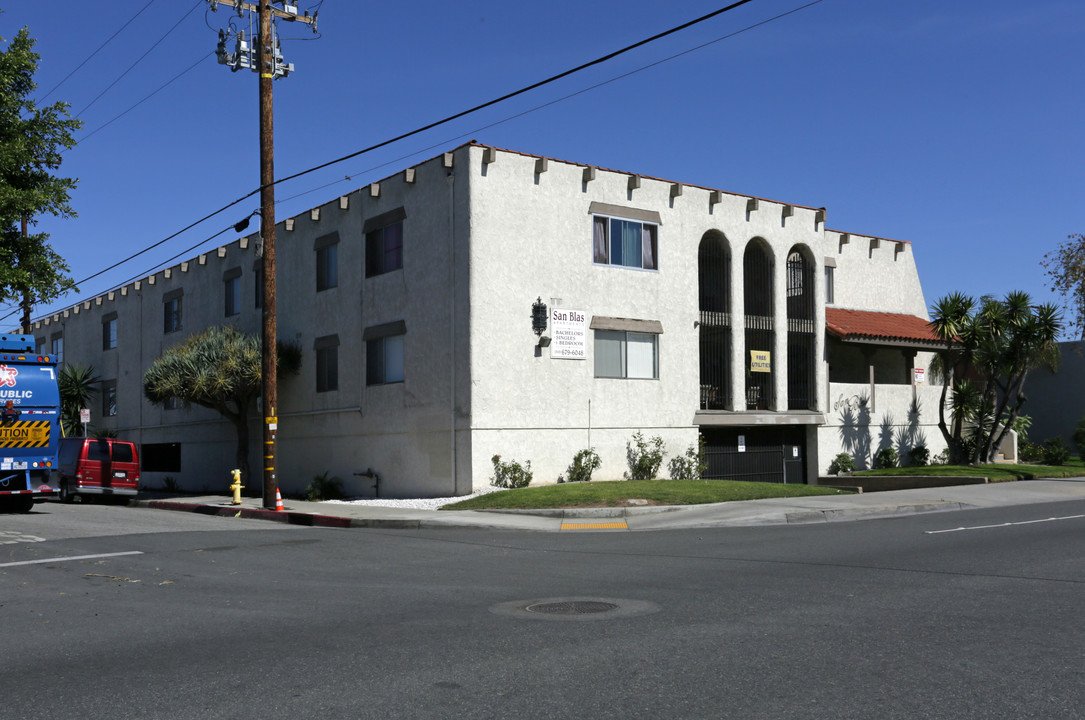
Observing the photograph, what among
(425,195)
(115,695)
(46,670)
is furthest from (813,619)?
(425,195)

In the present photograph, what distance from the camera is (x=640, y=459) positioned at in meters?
26.3

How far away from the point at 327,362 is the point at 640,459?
978 cm

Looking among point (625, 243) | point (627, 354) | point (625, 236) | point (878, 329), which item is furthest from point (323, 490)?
point (878, 329)

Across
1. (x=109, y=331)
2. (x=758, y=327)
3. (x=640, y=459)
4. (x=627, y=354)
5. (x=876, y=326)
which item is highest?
(x=109, y=331)

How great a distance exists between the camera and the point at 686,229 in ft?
91.5

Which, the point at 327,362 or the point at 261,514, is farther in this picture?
the point at 327,362

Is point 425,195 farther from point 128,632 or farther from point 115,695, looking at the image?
point 115,695

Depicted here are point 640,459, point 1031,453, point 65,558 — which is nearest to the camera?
point 65,558

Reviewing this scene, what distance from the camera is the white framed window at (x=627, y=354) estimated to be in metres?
25.9

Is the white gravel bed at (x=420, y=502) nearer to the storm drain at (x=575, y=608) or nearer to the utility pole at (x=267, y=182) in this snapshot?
the utility pole at (x=267, y=182)

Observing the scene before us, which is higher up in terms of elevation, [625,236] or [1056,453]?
[625,236]

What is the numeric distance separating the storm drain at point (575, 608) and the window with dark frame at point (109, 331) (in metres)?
38.2

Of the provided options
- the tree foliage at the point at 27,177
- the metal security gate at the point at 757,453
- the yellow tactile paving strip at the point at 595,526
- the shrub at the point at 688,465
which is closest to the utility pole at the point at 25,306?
the tree foliage at the point at 27,177

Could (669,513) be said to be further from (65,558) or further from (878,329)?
(878,329)
